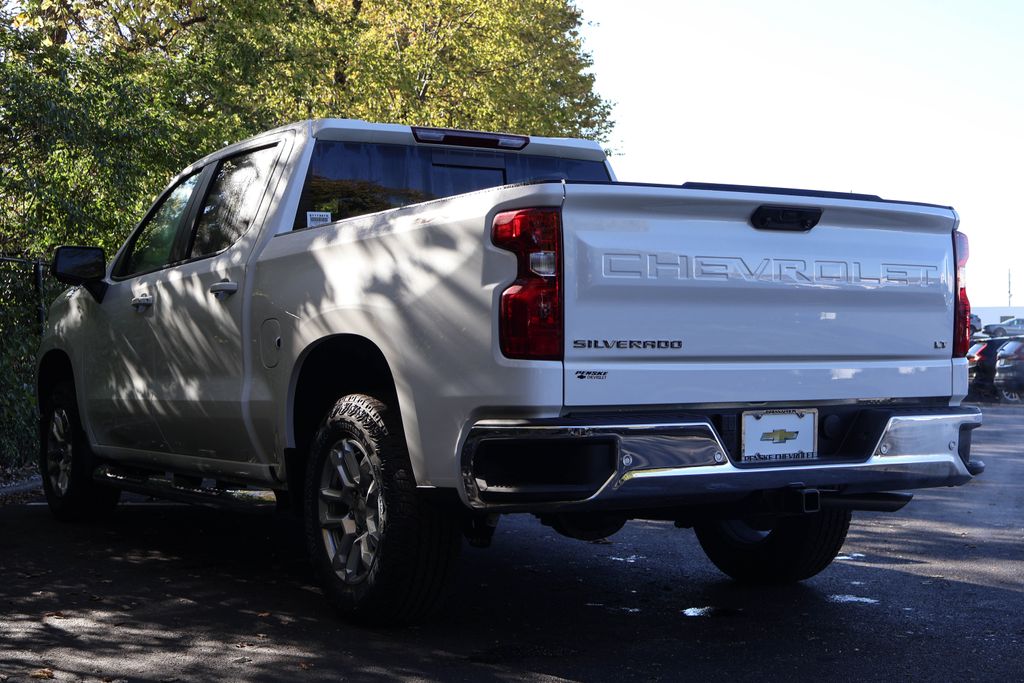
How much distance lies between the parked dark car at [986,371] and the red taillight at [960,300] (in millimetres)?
23240

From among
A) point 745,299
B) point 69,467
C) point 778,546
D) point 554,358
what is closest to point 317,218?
point 554,358

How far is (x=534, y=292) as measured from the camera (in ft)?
14.6

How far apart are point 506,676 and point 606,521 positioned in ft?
2.56

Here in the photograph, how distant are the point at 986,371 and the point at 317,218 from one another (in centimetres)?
2404

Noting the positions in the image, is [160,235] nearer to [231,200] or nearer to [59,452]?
[231,200]

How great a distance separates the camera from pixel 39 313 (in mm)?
11734

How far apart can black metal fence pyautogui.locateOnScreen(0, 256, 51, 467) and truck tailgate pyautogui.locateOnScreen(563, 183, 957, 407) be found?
7.56m

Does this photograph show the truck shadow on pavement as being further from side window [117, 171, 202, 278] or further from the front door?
side window [117, 171, 202, 278]

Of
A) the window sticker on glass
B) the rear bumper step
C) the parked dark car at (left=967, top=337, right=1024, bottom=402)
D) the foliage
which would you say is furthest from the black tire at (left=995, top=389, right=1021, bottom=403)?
the rear bumper step

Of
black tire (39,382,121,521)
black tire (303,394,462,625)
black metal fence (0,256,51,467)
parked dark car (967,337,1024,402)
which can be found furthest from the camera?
parked dark car (967,337,1024,402)

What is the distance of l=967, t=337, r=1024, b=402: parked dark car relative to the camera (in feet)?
90.4

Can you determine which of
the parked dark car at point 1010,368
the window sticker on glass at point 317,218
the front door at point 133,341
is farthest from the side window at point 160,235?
the parked dark car at point 1010,368

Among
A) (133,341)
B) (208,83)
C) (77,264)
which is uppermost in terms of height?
(208,83)

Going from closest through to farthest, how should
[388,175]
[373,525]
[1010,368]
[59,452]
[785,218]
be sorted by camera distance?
[785,218]
[373,525]
[388,175]
[59,452]
[1010,368]
